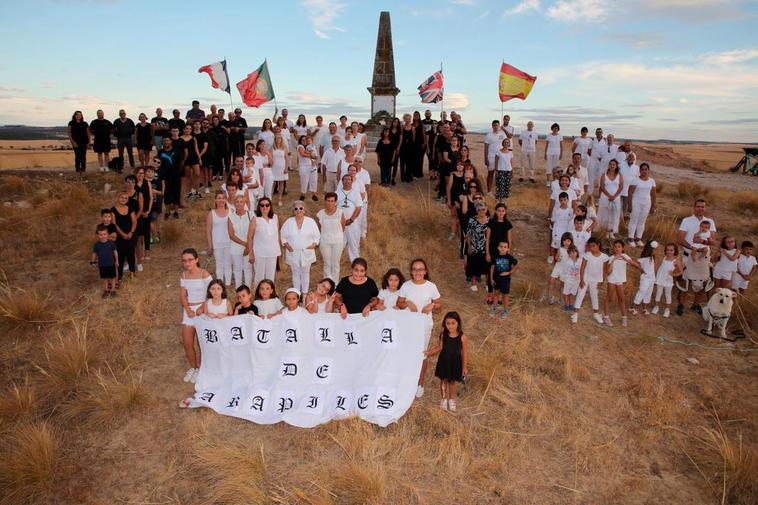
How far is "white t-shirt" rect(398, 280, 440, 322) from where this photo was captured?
6695 millimetres

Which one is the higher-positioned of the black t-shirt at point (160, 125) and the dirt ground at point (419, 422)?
the black t-shirt at point (160, 125)

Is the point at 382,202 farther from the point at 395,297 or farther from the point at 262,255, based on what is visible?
the point at 395,297

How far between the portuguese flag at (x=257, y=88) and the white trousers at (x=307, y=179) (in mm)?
4080

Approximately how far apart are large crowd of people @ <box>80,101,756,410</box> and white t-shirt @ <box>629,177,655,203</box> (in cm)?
3

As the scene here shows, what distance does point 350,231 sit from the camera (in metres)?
9.71

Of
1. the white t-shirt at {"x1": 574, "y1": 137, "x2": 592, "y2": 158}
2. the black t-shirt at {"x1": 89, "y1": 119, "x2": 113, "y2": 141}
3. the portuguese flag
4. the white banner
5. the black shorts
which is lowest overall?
the white banner

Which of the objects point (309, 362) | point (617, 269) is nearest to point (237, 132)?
point (309, 362)

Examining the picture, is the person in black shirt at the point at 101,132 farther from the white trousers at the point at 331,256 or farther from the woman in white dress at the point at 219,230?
the white trousers at the point at 331,256

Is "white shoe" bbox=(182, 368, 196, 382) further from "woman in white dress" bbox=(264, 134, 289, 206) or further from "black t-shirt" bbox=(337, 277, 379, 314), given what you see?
Answer: "woman in white dress" bbox=(264, 134, 289, 206)

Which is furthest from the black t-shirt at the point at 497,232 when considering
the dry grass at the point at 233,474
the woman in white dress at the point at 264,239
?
the dry grass at the point at 233,474

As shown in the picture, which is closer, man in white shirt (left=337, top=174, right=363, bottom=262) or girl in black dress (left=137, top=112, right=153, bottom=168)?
man in white shirt (left=337, top=174, right=363, bottom=262)

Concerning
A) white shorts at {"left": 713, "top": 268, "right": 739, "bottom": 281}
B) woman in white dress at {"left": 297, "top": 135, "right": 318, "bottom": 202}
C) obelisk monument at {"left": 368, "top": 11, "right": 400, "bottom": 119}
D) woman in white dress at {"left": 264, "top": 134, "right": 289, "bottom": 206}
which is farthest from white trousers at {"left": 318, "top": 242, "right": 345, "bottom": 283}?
obelisk monument at {"left": 368, "top": 11, "right": 400, "bottom": 119}

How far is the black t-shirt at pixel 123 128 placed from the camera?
15078 millimetres

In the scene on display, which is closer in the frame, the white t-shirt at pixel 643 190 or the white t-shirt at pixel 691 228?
the white t-shirt at pixel 691 228
